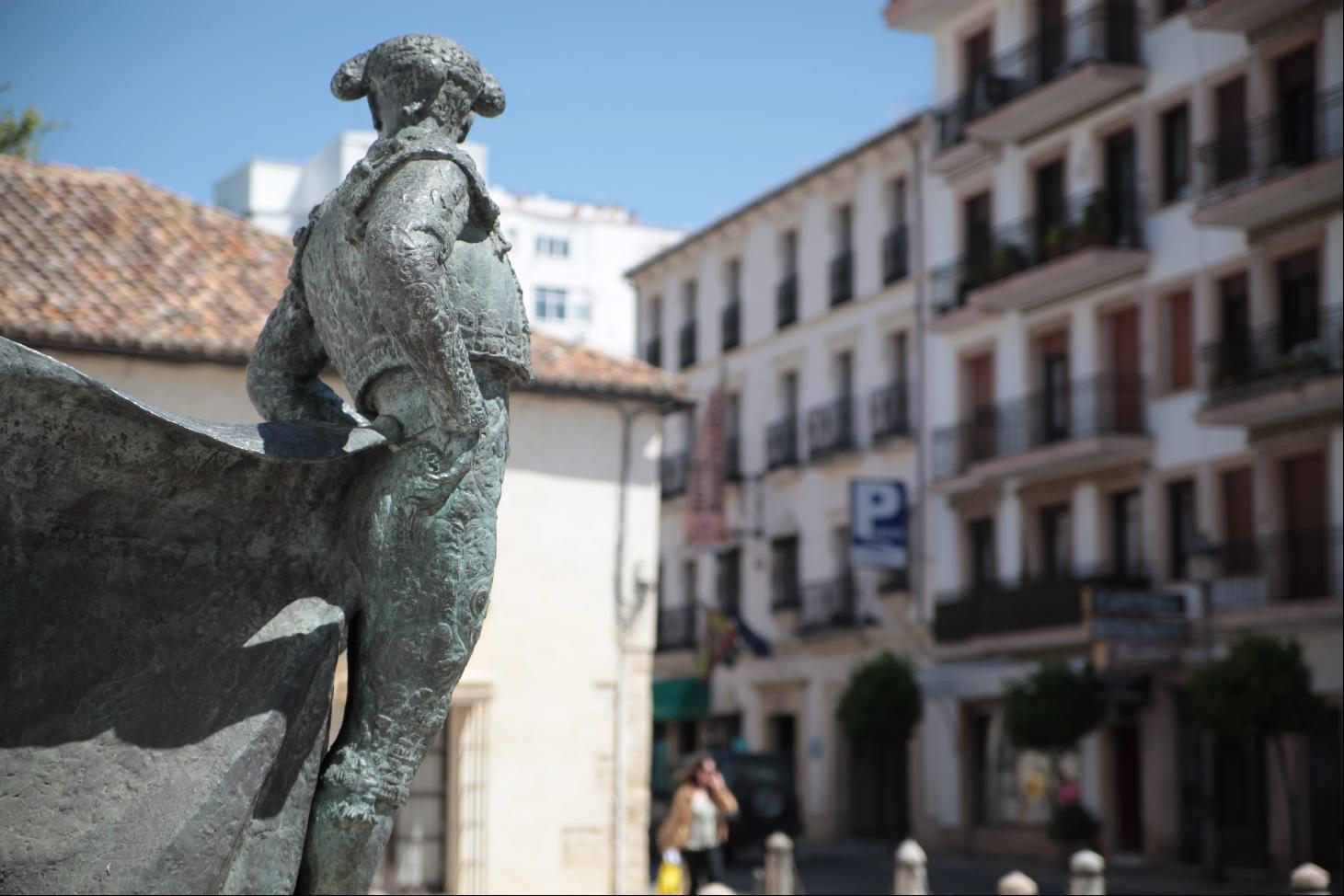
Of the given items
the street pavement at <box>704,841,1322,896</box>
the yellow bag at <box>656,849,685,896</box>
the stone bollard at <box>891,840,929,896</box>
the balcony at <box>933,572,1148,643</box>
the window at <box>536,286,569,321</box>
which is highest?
the window at <box>536,286,569,321</box>

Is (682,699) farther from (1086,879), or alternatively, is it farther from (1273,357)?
(1086,879)

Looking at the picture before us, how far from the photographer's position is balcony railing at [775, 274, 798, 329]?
4284cm

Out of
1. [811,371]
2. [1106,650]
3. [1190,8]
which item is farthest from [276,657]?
[811,371]

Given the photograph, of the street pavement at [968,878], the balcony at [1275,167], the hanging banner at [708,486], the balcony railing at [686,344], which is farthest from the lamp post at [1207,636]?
the balcony railing at [686,344]

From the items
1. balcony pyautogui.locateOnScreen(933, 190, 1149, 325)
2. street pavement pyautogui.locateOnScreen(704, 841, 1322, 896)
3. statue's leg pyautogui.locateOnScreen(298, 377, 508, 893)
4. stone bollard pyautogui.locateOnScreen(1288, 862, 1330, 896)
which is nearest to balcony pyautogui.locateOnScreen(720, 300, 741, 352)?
balcony pyautogui.locateOnScreen(933, 190, 1149, 325)

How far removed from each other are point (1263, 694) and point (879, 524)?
1248cm

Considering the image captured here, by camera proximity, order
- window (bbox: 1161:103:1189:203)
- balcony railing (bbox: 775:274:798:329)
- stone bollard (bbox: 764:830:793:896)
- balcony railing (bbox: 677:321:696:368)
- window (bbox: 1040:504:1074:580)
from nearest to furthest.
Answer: stone bollard (bbox: 764:830:793:896)
window (bbox: 1161:103:1189:203)
window (bbox: 1040:504:1074:580)
balcony railing (bbox: 775:274:798:329)
balcony railing (bbox: 677:321:696:368)

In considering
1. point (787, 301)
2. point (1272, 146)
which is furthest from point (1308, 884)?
point (787, 301)

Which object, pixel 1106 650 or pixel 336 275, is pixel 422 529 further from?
pixel 1106 650

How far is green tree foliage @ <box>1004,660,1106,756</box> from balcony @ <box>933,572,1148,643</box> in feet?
5.12

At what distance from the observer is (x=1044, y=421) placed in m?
32.5

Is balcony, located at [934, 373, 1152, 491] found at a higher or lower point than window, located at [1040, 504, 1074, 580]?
higher

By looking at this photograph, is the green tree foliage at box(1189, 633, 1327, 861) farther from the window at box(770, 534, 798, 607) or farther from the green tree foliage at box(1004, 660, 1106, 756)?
the window at box(770, 534, 798, 607)

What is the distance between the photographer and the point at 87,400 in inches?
163
